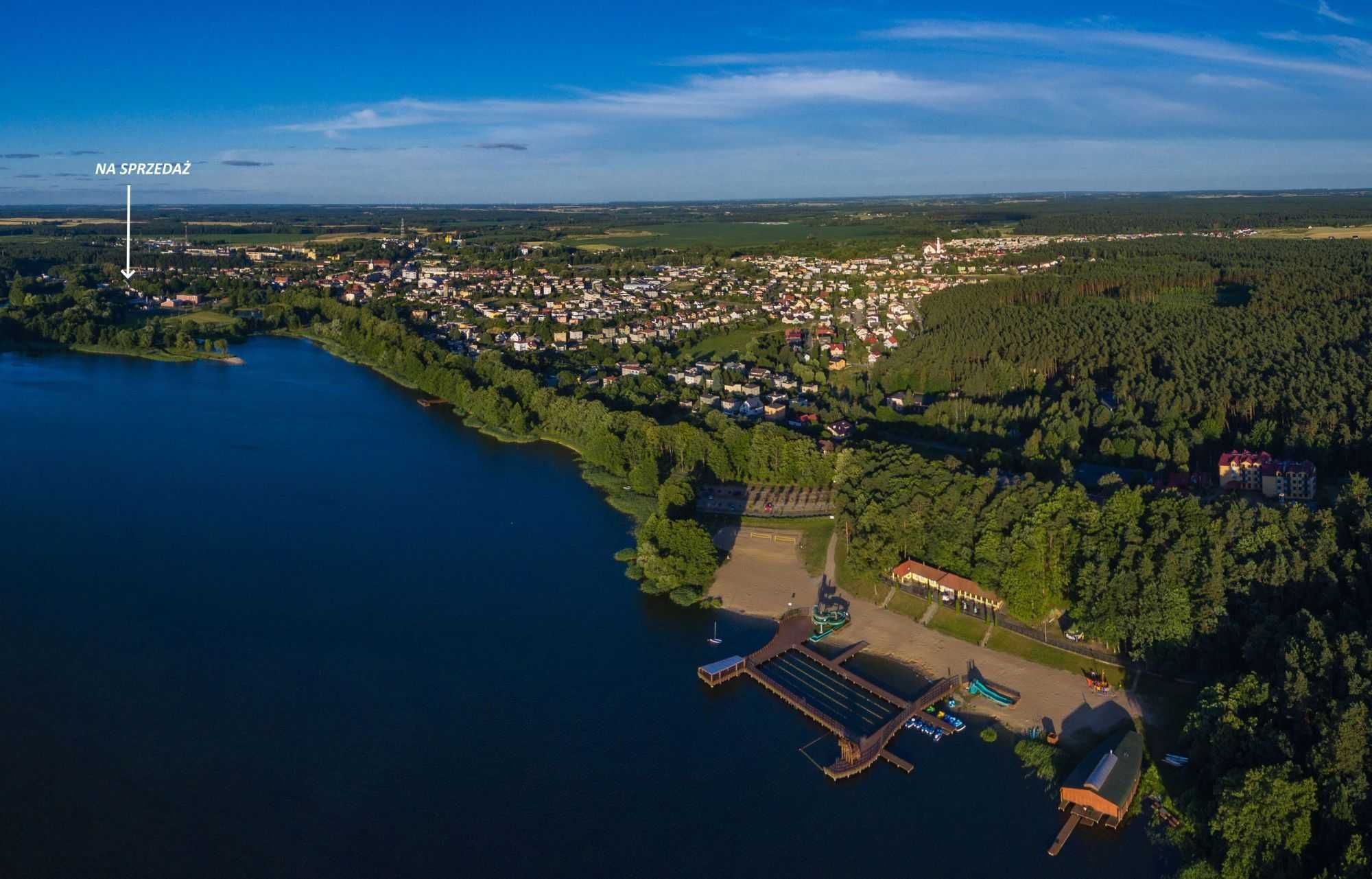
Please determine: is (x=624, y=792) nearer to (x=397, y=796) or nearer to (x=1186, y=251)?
(x=397, y=796)

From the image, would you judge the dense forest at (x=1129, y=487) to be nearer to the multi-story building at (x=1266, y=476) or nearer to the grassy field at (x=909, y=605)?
the grassy field at (x=909, y=605)

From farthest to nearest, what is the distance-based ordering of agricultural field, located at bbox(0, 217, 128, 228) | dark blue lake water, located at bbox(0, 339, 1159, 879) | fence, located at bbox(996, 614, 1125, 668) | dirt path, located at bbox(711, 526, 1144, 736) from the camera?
agricultural field, located at bbox(0, 217, 128, 228) < fence, located at bbox(996, 614, 1125, 668) < dirt path, located at bbox(711, 526, 1144, 736) < dark blue lake water, located at bbox(0, 339, 1159, 879)

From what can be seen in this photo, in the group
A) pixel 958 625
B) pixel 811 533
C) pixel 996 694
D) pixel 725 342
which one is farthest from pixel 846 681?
pixel 725 342

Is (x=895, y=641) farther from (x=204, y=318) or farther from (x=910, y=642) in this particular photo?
(x=204, y=318)

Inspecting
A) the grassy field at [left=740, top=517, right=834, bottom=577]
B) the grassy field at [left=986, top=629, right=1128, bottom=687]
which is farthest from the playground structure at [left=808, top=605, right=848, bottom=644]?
the grassy field at [left=986, top=629, right=1128, bottom=687]

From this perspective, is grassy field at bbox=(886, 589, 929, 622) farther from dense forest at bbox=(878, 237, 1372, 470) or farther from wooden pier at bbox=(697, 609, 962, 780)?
dense forest at bbox=(878, 237, 1372, 470)

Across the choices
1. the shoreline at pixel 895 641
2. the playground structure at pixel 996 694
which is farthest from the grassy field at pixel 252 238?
the playground structure at pixel 996 694
